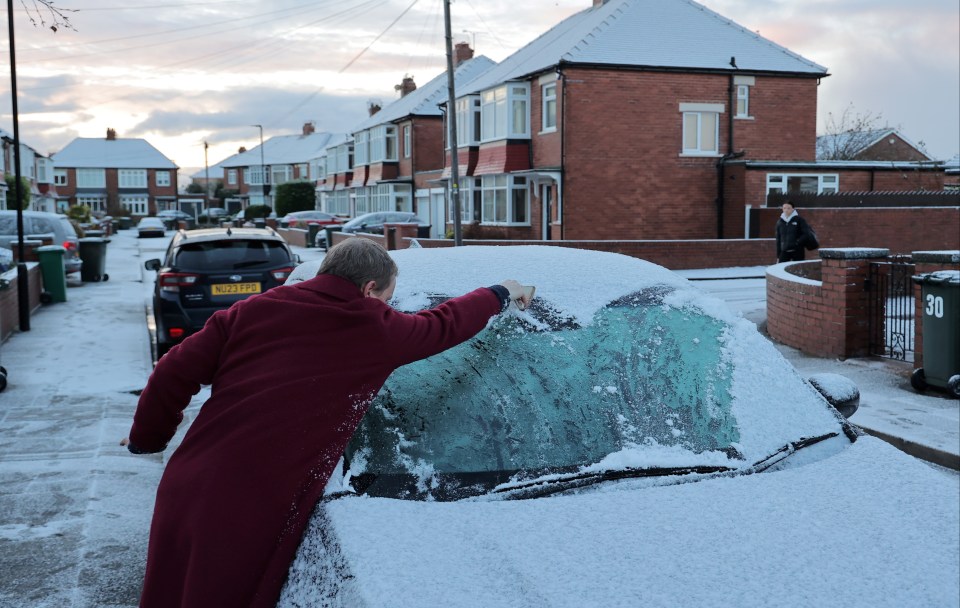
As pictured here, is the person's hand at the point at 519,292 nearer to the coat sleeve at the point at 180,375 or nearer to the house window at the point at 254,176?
the coat sleeve at the point at 180,375

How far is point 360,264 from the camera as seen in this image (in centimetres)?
268

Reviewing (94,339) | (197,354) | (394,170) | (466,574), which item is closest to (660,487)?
(466,574)

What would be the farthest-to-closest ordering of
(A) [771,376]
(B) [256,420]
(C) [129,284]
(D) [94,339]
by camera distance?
(C) [129,284] → (D) [94,339] → (A) [771,376] → (B) [256,420]

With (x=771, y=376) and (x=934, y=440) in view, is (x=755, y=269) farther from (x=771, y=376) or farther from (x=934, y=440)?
(x=771, y=376)

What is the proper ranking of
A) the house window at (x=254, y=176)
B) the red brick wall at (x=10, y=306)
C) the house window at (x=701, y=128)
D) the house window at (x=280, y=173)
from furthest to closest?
the house window at (x=254, y=176) → the house window at (x=280, y=173) → the house window at (x=701, y=128) → the red brick wall at (x=10, y=306)

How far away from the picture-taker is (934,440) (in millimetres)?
7051

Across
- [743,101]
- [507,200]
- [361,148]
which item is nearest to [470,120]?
[507,200]

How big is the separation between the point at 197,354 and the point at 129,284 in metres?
19.8

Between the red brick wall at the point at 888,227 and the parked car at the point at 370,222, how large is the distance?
53.1ft

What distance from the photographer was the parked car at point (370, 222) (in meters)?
37.6

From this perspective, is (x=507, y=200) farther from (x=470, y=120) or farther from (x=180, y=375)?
(x=180, y=375)

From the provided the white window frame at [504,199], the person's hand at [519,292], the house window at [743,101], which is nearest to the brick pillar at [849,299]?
the person's hand at [519,292]

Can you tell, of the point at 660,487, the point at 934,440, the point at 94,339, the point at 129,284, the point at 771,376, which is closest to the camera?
the point at 660,487

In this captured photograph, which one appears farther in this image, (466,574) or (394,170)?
(394,170)
